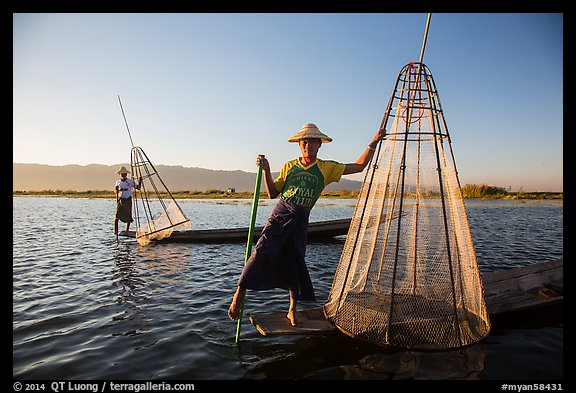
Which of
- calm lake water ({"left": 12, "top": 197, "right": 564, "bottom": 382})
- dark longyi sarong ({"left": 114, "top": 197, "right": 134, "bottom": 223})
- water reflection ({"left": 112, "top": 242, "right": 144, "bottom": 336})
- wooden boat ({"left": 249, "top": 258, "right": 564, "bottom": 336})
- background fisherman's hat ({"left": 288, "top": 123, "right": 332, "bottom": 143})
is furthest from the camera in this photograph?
dark longyi sarong ({"left": 114, "top": 197, "right": 134, "bottom": 223})

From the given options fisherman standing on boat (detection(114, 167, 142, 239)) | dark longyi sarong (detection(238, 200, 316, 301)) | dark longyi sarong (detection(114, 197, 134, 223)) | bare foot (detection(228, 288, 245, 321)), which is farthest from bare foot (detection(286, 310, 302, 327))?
dark longyi sarong (detection(114, 197, 134, 223))

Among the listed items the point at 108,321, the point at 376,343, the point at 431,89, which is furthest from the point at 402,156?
the point at 108,321

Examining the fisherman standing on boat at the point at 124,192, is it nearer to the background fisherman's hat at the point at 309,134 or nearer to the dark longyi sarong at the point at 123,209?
the dark longyi sarong at the point at 123,209

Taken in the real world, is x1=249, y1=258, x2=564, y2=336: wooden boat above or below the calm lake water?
above

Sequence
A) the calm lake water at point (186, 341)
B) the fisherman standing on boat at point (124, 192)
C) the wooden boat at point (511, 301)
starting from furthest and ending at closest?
the fisherman standing on boat at point (124, 192), the wooden boat at point (511, 301), the calm lake water at point (186, 341)

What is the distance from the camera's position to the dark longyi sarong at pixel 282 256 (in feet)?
13.4

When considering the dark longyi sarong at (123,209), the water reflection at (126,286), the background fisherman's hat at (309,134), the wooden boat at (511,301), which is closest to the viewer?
the background fisherman's hat at (309,134)

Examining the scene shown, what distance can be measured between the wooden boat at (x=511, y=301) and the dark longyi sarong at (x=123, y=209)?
10.1 metres

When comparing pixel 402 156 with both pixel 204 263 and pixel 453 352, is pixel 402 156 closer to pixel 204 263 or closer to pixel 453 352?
pixel 453 352

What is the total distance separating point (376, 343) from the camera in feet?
12.9

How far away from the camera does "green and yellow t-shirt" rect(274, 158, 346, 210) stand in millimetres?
4129

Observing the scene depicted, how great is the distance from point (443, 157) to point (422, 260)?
171 centimetres

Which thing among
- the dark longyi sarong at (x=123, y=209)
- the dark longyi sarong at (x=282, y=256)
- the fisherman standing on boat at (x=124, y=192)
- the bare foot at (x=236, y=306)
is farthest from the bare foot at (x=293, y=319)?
the dark longyi sarong at (x=123, y=209)

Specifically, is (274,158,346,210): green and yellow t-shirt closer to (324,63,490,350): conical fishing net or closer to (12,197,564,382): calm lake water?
(324,63,490,350): conical fishing net
